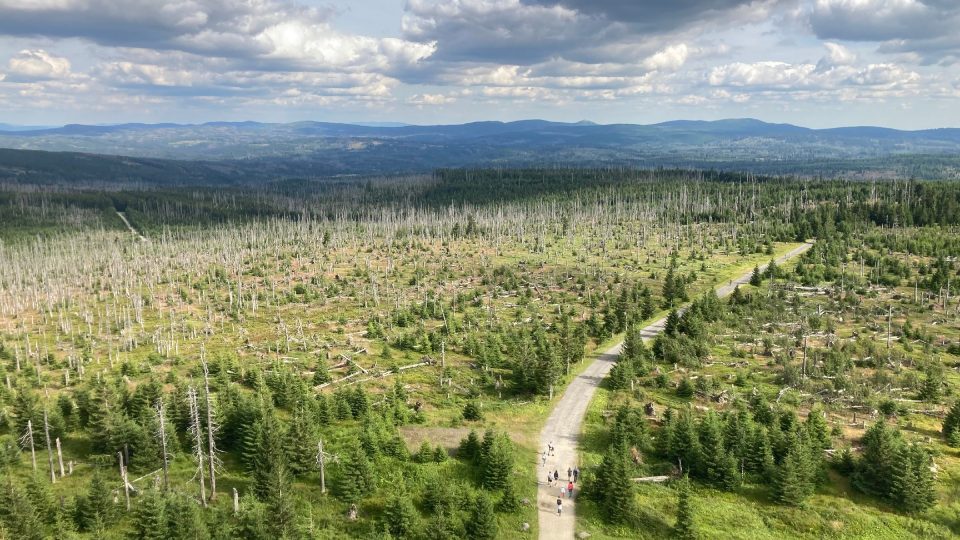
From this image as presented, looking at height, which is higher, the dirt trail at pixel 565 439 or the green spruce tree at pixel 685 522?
the green spruce tree at pixel 685 522

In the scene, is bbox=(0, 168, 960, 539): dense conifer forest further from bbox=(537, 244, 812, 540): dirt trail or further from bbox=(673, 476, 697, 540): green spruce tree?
bbox=(537, 244, 812, 540): dirt trail

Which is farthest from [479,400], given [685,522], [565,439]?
[685,522]

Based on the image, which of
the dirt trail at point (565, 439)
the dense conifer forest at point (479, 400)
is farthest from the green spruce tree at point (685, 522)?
the dirt trail at point (565, 439)

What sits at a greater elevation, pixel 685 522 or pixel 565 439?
pixel 685 522

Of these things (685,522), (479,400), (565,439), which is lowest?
(565,439)

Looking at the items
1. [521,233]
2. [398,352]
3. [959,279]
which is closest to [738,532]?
[398,352]

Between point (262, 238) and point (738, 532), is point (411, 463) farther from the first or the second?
point (262, 238)

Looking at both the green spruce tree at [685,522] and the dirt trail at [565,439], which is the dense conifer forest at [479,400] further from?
the dirt trail at [565,439]

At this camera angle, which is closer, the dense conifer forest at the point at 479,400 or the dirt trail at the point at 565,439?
the dirt trail at the point at 565,439

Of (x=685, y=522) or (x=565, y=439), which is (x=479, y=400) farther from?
(x=685, y=522)

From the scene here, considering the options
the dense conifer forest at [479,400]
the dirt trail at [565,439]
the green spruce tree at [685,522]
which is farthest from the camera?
the dense conifer forest at [479,400]
